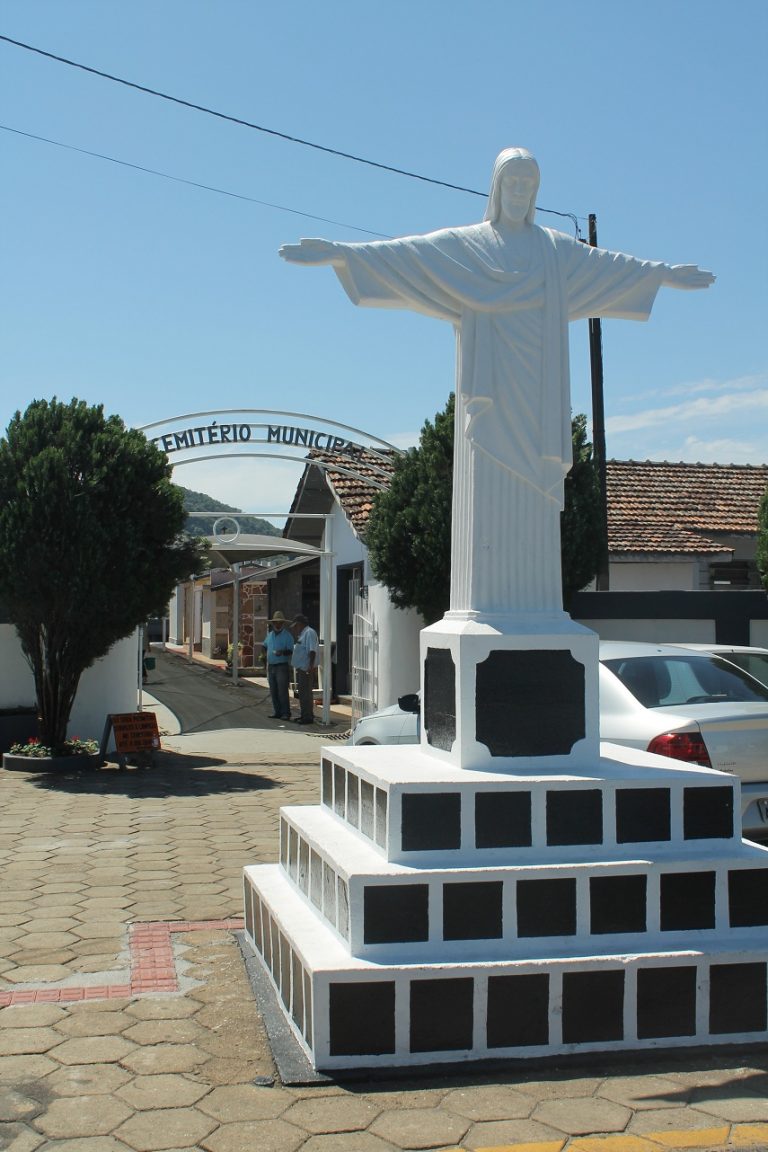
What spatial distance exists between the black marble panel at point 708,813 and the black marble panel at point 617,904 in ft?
1.15

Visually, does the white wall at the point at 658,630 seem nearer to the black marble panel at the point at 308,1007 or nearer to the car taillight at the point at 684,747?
the car taillight at the point at 684,747

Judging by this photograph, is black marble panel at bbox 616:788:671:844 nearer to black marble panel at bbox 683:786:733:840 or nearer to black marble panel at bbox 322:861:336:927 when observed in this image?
black marble panel at bbox 683:786:733:840

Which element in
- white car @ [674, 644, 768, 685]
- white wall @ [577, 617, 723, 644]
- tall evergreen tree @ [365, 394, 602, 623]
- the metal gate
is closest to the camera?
white car @ [674, 644, 768, 685]

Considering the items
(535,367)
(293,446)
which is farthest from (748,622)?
(535,367)

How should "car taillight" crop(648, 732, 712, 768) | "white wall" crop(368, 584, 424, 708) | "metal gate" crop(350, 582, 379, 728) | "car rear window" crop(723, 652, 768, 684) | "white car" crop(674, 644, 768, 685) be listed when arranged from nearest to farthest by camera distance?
"car taillight" crop(648, 732, 712, 768), "white car" crop(674, 644, 768, 685), "car rear window" crop(723, 652, 768, 684), "white wall" crop(368, 584, 424, 708), "metal gate" crop(350, 582, 379, 728)

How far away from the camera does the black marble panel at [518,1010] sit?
3.86m

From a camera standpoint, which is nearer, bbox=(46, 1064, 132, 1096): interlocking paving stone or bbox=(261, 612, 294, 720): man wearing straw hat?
bbox=(46, 1064, 132, 1096): interlocking paving stone

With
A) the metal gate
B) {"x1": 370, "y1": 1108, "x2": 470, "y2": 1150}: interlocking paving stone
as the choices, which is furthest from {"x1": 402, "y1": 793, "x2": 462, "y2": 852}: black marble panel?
the metal gate

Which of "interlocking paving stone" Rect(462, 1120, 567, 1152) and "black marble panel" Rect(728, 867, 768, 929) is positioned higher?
"black marble panel" Rect(728, 867, 768, 929)

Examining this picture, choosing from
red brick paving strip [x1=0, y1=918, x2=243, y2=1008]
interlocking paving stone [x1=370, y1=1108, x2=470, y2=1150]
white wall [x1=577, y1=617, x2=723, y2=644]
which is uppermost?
white wall [x1=577, y1=617, x2=723, y2=644]

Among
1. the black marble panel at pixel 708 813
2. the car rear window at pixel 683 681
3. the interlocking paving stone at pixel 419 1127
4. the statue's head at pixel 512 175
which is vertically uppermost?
the statue's head at pixel 512 175

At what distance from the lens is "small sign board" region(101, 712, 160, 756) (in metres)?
12.1

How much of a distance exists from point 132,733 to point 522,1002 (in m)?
8.94

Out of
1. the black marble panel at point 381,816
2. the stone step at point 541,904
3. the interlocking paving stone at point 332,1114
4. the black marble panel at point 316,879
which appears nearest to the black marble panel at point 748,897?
the stone step at point 541,904
